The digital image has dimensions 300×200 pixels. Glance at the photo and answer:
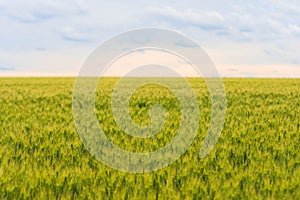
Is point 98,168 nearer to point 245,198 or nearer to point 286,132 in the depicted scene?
point 245,198

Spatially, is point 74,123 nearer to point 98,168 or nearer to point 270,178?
point 98,168

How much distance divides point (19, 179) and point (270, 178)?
2.62 m

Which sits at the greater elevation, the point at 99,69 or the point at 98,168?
the point at 99,69

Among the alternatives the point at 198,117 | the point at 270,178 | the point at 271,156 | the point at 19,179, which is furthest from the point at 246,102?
the point at 19,179

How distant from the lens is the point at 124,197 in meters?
3.62

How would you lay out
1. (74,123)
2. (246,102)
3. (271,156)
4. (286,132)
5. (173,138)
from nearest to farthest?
1. (271,156)
2. (173,138)
3. (286,132)
4. (74,123)
5. (246,102)

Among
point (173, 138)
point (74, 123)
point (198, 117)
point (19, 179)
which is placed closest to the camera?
point (19, 179)

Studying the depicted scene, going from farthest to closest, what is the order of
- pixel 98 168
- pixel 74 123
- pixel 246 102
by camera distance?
pixel 246 102 < pixel 74 123 < pixel 98 168

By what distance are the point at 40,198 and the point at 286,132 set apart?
15.2ft

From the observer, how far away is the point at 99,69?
23.7 ft

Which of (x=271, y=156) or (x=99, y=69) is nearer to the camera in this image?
(x=271, y=156)

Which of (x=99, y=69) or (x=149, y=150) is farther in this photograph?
(x=99, y=69)

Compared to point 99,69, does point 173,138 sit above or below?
below

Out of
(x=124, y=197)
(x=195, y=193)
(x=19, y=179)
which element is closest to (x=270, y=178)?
A: (x=195, y=193)
